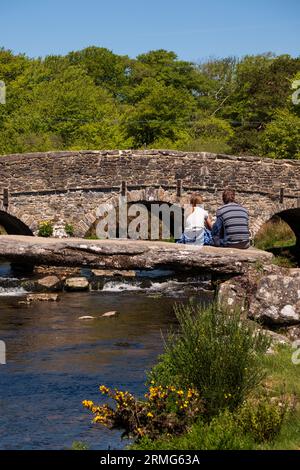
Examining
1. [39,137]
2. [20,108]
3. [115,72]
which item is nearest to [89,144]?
[39,137]

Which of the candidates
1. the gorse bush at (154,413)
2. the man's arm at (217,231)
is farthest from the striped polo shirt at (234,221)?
the gorse bush at (154,413)

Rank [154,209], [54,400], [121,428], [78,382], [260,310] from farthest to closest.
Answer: [154,209]
[260,310]
[78,382]
[54,400]
[121,428]

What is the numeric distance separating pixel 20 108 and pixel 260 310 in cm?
4209

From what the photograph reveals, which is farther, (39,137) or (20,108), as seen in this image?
(20,108)

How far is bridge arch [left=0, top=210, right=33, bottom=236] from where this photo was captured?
3029 cm

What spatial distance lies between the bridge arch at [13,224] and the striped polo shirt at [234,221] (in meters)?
13.2

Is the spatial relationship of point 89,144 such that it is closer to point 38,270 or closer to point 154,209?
point 154,209

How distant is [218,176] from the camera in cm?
2992

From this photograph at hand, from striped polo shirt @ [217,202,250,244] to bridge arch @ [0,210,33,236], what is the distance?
13.2 meters

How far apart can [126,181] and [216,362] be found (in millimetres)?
19407

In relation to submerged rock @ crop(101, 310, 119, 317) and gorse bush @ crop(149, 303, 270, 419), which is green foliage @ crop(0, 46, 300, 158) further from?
gorse bush @ crop(149, 303, 270, 419)

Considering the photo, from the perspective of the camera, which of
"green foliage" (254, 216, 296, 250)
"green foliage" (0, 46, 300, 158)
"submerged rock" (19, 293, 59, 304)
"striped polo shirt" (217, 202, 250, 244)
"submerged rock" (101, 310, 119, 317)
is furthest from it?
"green foliage" (0, 46, 300, 158)

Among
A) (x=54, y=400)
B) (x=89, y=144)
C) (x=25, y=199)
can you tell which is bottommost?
(x=54, y=400)

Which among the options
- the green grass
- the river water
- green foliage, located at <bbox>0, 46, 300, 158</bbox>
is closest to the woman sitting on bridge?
the river water
